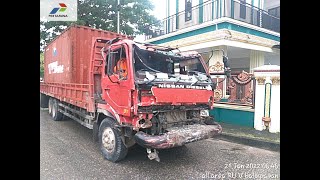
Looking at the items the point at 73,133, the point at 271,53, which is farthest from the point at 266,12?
the point at 73,133

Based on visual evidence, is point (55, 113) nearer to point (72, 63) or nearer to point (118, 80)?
point (72, 63)

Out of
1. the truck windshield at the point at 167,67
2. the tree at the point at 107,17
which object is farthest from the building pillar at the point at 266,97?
the tree at the point at 107,17

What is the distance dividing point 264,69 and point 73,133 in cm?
338

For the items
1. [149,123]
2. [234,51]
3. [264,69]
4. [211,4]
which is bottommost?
[149,123]

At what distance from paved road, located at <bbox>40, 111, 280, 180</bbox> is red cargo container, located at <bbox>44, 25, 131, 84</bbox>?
1.20 m

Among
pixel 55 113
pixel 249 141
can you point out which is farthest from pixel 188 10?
pixel 55 113

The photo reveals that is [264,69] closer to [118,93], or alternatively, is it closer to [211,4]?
[211,4]

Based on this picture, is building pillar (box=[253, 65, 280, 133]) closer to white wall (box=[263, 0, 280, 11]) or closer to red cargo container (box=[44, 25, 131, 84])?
white wall (box=[263, 0, 280, 11])

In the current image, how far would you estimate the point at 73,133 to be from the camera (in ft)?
13.6

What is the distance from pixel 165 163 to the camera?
2953 mm

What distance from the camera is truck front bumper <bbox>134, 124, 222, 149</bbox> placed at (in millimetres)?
2623

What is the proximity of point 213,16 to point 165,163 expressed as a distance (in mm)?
2416

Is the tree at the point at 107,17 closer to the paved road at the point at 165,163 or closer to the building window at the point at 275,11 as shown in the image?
the paved road at the point at 165,163
